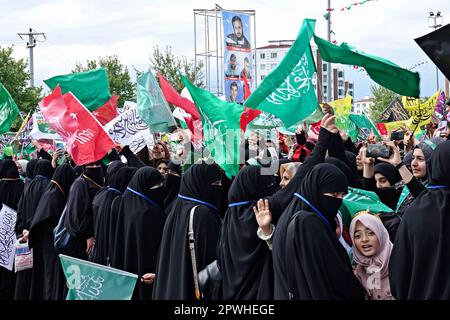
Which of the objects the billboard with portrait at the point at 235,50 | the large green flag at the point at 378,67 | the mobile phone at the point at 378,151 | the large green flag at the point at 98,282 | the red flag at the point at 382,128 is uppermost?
the billboard with portrait at the point at 235,50

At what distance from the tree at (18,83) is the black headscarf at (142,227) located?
24.7 meters

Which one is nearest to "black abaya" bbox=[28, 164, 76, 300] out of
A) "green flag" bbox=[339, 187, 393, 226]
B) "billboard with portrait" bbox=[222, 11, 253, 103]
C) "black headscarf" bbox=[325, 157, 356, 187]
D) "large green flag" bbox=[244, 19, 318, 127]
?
"large green flag" bbox=[244, 19, 318, 127]

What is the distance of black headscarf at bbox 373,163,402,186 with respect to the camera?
21.4 ft

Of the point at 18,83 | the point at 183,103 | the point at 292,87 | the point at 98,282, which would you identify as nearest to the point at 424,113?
the point at 183,103

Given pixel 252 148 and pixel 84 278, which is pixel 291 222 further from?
pixel 252 148

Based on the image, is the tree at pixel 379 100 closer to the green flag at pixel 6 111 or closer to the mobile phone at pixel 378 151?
the green flag at pixel 6 111

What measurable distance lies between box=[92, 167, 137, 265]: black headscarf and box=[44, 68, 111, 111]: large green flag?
3.07 m

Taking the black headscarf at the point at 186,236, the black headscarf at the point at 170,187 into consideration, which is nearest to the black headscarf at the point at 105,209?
the black headscarf at the point at 170,187

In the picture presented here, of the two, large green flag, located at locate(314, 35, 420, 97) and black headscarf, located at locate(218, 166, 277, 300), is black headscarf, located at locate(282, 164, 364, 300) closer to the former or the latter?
black headscarf, located at locate(218, 166, 277, 300)

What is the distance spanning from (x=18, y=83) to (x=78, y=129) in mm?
24198

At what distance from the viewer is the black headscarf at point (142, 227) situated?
6426 mm

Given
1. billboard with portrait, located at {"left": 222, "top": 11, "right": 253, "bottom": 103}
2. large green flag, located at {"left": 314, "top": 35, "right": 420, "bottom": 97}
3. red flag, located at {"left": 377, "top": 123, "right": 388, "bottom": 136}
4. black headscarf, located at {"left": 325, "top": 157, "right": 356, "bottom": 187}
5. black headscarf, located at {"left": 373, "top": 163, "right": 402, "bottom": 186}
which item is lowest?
black headscarf, located at {"left": 373, "top": 163, "right": 402, "bottom": 186}

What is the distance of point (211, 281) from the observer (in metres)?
5.27
